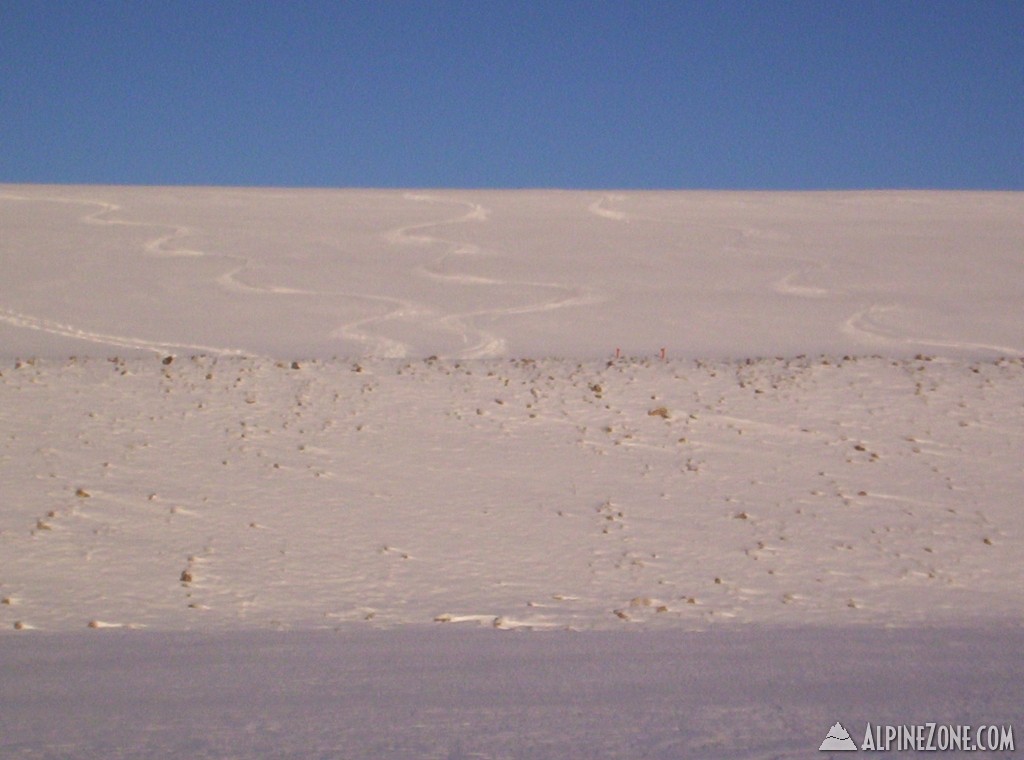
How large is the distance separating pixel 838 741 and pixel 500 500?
13.4ft

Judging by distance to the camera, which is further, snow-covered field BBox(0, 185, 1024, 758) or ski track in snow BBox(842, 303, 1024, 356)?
ski track in snow BBox(842, 303, 1024, 356)

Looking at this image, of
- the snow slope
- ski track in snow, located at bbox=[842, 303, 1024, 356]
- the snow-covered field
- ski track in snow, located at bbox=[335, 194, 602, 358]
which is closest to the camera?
the snow-covered field

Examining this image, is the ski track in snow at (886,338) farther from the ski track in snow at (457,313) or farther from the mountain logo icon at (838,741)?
the mountain logo icon at (838,741)

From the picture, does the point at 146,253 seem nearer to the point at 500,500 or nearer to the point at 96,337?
the point at 96,337

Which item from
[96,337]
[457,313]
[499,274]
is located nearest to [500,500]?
[457,313]

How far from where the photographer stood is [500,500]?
7.37 metres

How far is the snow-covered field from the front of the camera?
3840 millimetres

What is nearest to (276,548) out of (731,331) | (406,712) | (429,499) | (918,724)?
(429,499)

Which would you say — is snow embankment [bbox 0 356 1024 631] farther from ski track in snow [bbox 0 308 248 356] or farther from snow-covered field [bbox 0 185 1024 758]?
ski track in snow [bbox 0 308 248 356]

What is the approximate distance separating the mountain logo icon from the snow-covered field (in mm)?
37

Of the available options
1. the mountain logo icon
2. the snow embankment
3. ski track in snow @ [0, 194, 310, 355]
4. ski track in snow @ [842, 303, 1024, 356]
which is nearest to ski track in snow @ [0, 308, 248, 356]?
ski track in snow @ [0, 194, 310, 355]

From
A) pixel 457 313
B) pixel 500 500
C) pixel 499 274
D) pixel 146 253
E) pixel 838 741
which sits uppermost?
pixel 146 253

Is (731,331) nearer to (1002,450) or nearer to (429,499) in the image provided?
(1002,450)

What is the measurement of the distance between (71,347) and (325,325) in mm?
2526
